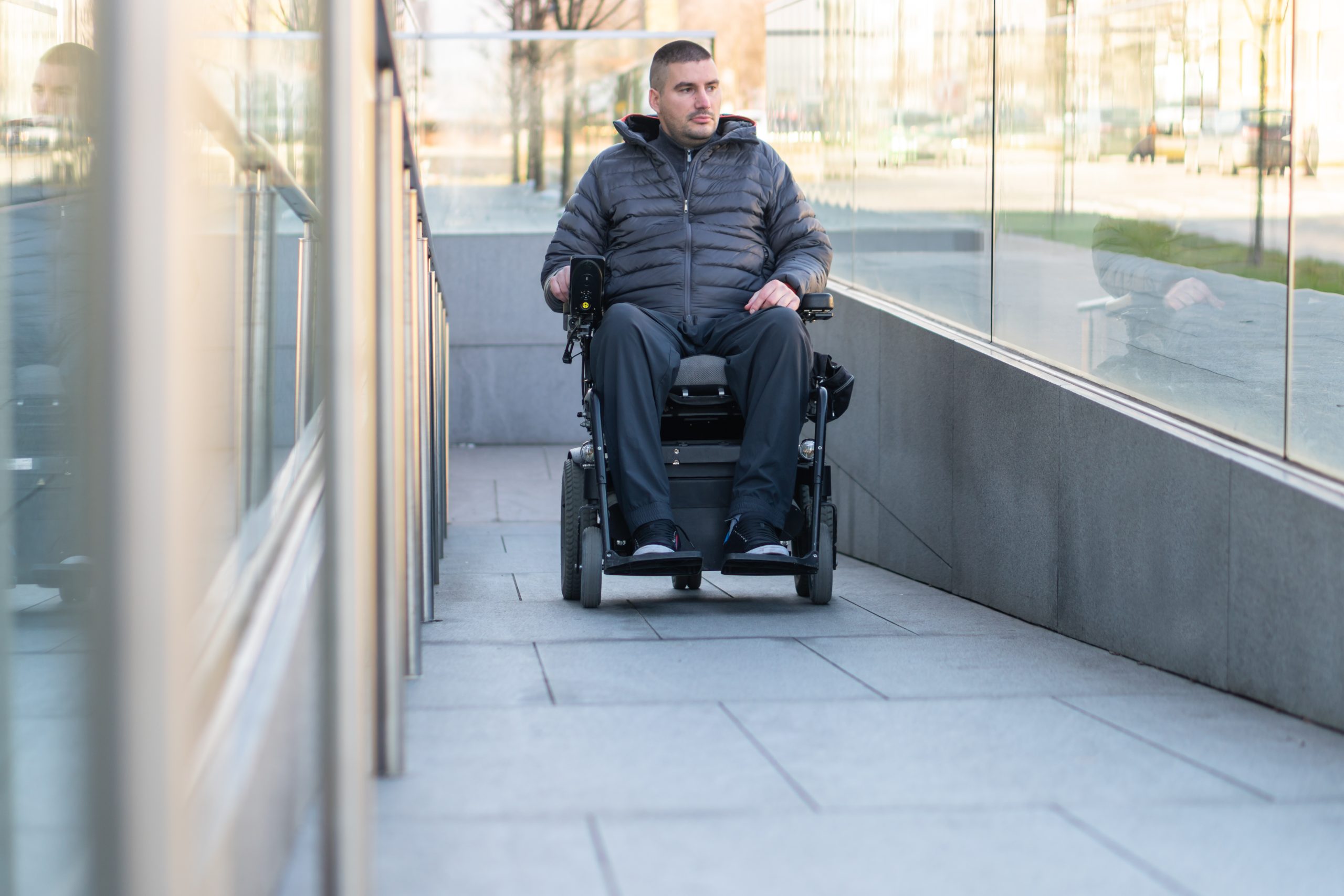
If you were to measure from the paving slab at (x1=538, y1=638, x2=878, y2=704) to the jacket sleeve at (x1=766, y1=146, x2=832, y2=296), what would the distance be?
143 centimetres

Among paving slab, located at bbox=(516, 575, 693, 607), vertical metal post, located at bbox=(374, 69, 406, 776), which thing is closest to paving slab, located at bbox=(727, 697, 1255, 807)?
vertical metal post, located at bbox=(374, 69, 406, 776)

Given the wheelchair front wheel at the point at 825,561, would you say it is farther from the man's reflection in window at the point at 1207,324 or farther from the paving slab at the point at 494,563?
the paving slab at the point at 494,563

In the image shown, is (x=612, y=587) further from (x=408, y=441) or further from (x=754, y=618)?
(x=408, y=441)

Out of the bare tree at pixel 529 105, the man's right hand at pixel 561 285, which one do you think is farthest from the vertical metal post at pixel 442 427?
the bare tree at pixel 529 105

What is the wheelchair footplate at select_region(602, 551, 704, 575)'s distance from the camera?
427 centimetres

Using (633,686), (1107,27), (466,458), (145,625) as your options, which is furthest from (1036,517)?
(466,458)

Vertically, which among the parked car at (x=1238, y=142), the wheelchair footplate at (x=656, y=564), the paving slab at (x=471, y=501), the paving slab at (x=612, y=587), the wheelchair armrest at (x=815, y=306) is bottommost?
the paving slab at (x=471, y=501)

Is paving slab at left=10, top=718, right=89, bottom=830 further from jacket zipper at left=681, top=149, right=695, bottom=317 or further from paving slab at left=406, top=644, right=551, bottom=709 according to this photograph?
jacket zipper at left=681, top=149, right=695, bottom=317

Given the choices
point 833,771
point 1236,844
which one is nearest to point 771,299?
point 833,771

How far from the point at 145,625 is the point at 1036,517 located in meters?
3.71

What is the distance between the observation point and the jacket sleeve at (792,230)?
15.9 feet

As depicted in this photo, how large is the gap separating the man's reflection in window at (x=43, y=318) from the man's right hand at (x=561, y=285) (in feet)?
8.94

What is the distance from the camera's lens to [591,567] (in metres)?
4.48

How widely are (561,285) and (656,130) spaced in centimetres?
72
